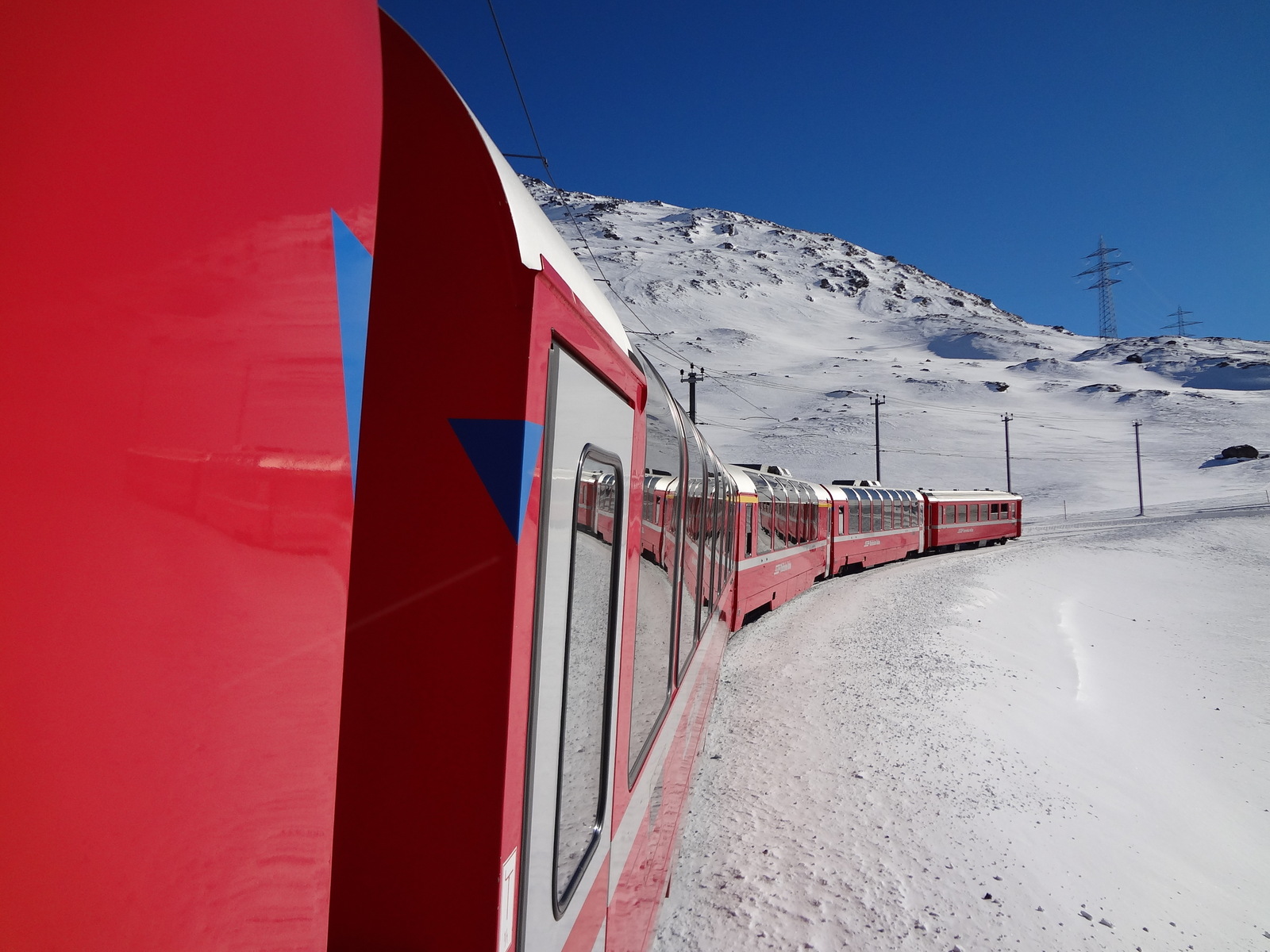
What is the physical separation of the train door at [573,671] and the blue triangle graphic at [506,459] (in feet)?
0.32

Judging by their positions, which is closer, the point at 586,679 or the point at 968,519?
the point at 586,679

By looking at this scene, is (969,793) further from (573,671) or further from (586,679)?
(573,671)

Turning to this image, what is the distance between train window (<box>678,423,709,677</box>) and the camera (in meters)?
4.95

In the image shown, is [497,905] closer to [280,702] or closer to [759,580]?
[280,702]

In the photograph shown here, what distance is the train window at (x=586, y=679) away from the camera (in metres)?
1.88

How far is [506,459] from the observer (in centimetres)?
153

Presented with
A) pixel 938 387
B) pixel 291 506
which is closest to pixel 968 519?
pixel 291 506

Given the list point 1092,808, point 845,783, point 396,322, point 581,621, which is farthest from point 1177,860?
point 396,322

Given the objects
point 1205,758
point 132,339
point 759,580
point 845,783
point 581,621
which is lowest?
point 1205,758

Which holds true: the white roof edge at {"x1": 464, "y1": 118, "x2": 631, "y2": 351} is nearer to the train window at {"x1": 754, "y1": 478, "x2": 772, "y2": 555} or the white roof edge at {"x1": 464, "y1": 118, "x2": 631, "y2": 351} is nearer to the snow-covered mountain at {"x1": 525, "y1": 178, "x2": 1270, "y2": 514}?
the train window at {"x1": 754, "y1": 478, "x2": 772, "y2": 555}

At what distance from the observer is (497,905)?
1.48 metres

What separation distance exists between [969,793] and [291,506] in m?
6.50

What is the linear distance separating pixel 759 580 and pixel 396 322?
11181mm

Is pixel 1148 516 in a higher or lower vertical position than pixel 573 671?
higher
